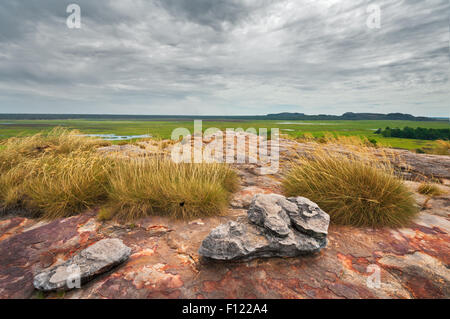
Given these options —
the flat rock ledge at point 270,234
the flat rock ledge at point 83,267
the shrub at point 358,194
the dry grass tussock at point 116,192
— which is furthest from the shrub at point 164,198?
the shrub at point 358,194

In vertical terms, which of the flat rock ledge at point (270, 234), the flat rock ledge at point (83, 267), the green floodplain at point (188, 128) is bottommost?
the flat rock ledge at point (83, 267)

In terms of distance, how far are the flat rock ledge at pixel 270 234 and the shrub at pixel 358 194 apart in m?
1.09

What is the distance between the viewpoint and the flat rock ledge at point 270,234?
2.72 metres

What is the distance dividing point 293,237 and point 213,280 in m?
1.23

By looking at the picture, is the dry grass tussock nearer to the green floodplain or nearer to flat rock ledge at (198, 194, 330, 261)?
flat rock ledge at (198, 194, 330, 261)

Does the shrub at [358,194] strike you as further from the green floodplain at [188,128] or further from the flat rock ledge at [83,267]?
the flat rock ledge at [83,267]

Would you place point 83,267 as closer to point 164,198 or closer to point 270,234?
point 164,198

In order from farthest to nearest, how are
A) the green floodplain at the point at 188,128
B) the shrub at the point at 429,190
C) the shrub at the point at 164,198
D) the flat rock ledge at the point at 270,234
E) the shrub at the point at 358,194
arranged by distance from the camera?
the green floodplain at the point at 188,128, the shrub at the point at 429,190, the shrub at the point at 164,198, the shrub at the point at 358,194, the flat rock ledge at the point at 270,234

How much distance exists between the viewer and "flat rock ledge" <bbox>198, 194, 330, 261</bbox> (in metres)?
2.72

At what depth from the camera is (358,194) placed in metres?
4.21

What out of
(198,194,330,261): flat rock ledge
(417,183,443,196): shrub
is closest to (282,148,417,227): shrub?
(198,194,330,261): flat rock ledge

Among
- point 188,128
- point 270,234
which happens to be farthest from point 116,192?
point 188,128

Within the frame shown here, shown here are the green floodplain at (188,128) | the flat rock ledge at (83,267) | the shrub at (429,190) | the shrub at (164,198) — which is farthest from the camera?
the green floodplain at (188,128)

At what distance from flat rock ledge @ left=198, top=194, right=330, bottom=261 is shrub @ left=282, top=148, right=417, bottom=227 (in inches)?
43.1
